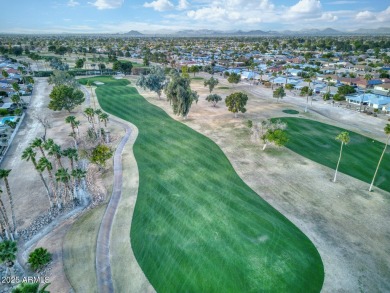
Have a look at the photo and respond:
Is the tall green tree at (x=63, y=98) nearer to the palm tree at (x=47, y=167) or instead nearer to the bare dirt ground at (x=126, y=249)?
the bare dirt ground at (x=126, y=249)

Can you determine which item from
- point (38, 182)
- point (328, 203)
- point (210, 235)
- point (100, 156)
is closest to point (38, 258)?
point (210, 235)

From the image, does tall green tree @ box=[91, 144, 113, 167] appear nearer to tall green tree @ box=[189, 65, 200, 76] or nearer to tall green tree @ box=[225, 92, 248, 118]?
tall green tree @ box=[225, 92, 248, 118]

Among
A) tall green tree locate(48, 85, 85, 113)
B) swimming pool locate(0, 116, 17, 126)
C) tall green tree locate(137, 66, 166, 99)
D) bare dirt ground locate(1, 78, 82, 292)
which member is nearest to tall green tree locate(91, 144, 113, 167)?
bare dirt ground locate(1, 78, 82, 292)

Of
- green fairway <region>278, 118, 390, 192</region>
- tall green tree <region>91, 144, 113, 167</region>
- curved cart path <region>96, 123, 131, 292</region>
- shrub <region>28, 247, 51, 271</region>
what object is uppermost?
tall green tree <region>91, 144, 113, 167</region>

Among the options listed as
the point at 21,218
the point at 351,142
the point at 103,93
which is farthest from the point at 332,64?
the point at 21,218

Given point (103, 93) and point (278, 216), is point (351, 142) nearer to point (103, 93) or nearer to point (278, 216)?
point (278, 216)

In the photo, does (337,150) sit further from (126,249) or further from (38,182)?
(38,182)
